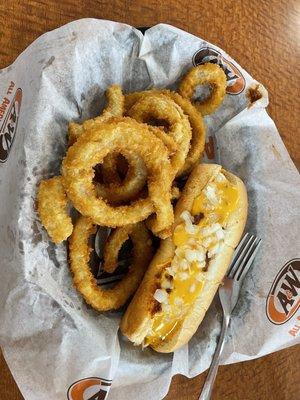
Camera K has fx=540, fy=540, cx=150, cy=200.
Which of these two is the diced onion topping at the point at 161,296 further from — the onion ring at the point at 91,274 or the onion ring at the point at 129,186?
the onion ring at the point at 129,186

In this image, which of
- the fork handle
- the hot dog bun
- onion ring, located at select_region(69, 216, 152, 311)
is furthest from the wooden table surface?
onion ring, located at select_region(69, 216, 152, 311)

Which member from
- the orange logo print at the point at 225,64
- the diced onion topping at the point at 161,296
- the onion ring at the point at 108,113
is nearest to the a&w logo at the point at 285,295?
the diced onion topping at the point at 161,296

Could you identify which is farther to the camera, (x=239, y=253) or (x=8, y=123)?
(x=239, y=253)

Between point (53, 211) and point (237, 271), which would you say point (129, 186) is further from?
point (237, 271)

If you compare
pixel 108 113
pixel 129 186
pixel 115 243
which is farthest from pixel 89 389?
pixel 108 113

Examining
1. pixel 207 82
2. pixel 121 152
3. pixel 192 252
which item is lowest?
pixel 192 252

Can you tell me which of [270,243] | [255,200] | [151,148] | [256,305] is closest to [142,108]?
[151,148]
